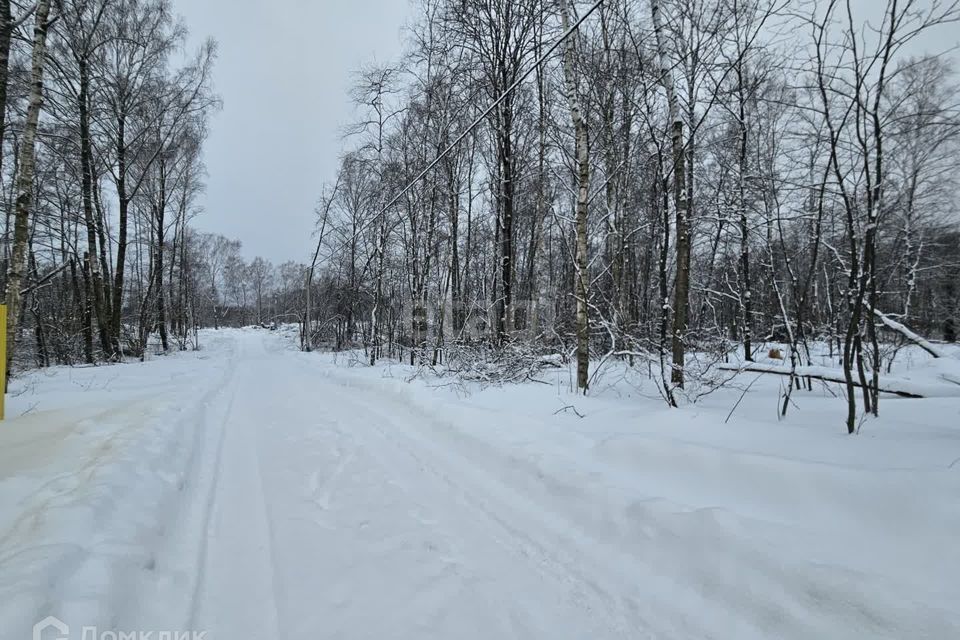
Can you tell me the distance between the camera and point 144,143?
14906 millimetres

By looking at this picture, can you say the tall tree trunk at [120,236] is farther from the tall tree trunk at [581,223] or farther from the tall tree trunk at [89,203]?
the tall tree trunk at [581,223]

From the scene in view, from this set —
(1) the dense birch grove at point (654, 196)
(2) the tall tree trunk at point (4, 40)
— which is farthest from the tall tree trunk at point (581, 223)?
(2) the tall tree trunk at point (4, 40)

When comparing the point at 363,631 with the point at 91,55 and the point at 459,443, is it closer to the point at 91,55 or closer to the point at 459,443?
the point at 459,443

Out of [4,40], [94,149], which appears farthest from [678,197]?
[94,149]

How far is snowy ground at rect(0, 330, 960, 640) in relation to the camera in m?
1.66

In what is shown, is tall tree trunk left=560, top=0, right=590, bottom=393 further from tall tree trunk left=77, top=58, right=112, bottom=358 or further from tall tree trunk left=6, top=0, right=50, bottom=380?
tall tree trunk left=77, top=58, right=112, bottom=358

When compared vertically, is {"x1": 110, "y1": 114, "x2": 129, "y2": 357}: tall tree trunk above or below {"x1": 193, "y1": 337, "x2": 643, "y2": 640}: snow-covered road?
above

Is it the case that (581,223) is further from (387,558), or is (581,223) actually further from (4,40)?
(4,40)

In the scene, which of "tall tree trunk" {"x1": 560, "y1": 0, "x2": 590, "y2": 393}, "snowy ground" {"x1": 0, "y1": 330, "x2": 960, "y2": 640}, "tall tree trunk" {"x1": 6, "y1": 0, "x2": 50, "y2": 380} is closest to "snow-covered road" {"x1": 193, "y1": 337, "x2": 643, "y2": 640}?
"snowy ground" {"x1": 0, "y1": 330, "x2": 960, "y2": 640}

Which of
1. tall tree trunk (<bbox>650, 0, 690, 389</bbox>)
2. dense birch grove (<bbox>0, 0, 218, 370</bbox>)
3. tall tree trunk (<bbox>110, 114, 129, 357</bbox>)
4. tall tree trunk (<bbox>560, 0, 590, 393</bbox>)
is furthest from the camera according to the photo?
tall tree trunk (<bbox>110, 114, 129, 357</bbox>)

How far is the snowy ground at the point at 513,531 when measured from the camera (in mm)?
1659

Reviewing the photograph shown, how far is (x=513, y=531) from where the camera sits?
2.49 metres

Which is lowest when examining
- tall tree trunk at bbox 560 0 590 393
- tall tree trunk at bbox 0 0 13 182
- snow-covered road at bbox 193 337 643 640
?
snow-covered road at bbox 193 337 643 640

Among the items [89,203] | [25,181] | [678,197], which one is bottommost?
[678,197]
